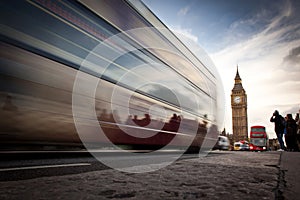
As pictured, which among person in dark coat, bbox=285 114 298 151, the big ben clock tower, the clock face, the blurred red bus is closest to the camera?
person in dark coat, bbox=285 114 298 151

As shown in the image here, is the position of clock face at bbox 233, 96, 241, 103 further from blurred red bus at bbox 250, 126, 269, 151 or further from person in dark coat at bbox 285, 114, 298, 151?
person in dark coat at bbox 285, 114, 298, 151

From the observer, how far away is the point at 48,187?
1010mm

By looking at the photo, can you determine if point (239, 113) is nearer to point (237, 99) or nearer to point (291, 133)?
point (237, 99)

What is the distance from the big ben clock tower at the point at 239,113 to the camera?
9025cm

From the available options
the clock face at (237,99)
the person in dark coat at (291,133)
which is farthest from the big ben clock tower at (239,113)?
the person in dark coat at (291,133)

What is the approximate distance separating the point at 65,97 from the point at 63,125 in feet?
1.15

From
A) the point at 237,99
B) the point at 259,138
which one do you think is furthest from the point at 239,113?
the point at 259,138

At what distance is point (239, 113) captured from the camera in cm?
9500

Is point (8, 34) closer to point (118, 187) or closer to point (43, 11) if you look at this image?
point (43, 11)

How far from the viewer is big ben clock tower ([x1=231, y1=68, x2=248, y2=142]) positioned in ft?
296

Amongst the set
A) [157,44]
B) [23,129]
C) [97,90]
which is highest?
[157,44]

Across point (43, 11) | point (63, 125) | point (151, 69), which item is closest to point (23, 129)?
point (63, 125)

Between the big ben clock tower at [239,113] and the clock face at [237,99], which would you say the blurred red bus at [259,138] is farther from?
the clock face at [237,99]

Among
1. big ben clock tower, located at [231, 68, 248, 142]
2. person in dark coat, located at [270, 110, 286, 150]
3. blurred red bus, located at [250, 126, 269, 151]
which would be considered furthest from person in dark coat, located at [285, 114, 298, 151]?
big ben clock tower, located at [231, 68, 248, 142]
